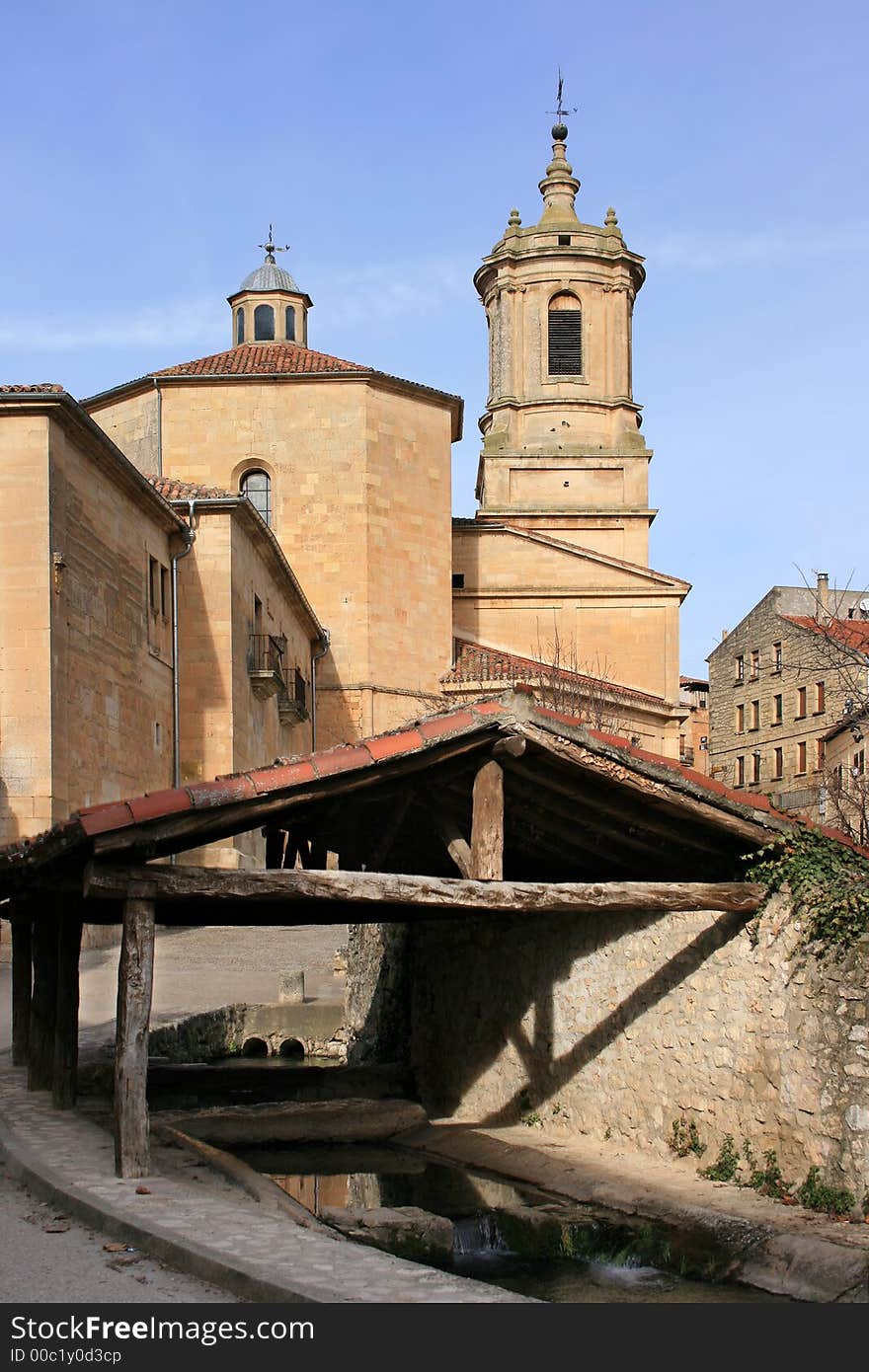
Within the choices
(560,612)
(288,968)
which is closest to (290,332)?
(560,612)

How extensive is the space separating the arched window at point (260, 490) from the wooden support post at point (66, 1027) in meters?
28.5

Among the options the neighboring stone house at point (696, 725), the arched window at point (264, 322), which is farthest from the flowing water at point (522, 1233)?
the neighboring stone house at point (696, 725)

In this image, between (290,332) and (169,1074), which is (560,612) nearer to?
(290,332)

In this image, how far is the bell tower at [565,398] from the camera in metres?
47.3

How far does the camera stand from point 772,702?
2151 inches

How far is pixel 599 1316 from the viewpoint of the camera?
5469 mm

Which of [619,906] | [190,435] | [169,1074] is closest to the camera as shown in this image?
[619,906]

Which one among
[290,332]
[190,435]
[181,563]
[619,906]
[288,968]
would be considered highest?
[290,332]

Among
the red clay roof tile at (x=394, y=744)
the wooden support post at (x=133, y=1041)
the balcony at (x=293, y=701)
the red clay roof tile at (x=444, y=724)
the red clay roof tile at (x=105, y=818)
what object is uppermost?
the balcony at (x=293, y=701)

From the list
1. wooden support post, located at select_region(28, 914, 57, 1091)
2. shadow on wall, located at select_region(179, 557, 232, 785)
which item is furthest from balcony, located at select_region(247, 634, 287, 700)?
wooden support post, located at select_region(28, 914, 57, 1091)

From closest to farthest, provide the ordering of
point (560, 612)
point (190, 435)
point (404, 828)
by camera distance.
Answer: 1. point (404, 828)
2. point (190, 435)
3. point (560, 612)

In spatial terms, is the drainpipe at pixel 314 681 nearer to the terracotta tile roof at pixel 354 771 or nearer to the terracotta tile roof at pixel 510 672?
the terracotta tile roof at pixel 510 672

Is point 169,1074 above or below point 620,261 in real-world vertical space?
below

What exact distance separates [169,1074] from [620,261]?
39135 mm
